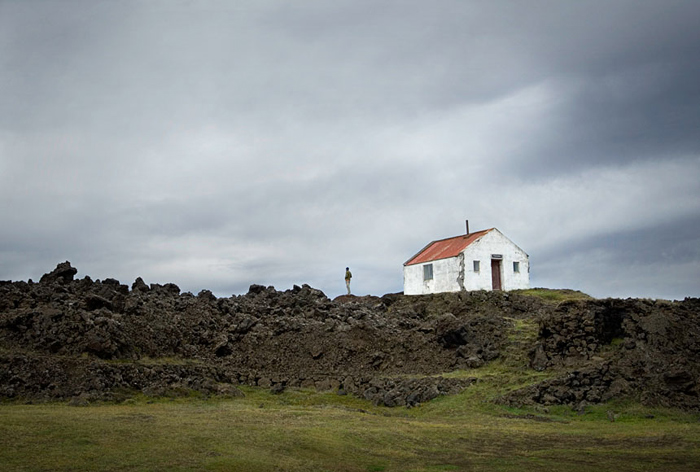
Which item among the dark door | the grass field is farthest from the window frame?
the grass field

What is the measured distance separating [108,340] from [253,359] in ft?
21.9

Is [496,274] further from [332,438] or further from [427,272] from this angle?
[332,438]

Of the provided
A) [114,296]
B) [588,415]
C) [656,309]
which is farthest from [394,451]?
[114,296]

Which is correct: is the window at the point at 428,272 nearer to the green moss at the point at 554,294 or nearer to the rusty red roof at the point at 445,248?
the rusty red roof at the point at 445,248

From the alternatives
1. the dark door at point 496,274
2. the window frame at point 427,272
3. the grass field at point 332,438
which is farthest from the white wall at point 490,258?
the grass field at point 332,438

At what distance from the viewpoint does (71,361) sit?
25172mm

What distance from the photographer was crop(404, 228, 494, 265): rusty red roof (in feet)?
145

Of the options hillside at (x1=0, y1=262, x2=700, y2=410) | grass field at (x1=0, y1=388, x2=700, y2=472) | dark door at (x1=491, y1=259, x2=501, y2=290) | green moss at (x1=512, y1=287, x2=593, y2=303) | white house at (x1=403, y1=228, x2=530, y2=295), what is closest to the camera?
grass field at (x1=0, y1=388, x2=700, y2=472)

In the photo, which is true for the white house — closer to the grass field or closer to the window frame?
the window frame

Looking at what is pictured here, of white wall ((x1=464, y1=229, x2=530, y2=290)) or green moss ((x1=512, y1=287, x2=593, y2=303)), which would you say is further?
white wall ((x1=464, y1=229, x2=530, y2=290))

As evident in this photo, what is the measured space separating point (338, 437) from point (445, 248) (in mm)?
29825

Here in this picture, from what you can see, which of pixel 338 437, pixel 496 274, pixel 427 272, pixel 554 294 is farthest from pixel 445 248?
pixel 338 437

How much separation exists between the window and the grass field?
2090 cm

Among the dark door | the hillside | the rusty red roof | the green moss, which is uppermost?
the rusty red roof
